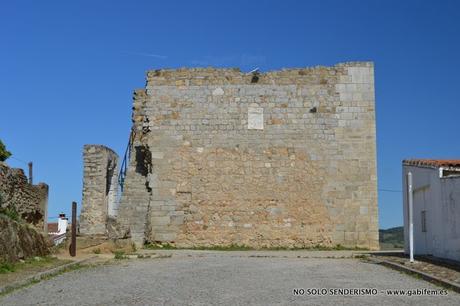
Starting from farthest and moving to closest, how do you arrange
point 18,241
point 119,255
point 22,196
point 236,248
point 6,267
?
point 236,248 → point 119,255 → point 22,196 → point 18,241 → point 6,267

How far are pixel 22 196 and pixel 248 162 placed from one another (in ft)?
28.0

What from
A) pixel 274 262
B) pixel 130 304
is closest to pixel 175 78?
pixel 274 262

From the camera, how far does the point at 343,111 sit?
21.2 meters

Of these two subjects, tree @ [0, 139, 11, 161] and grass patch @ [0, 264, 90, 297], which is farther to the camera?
tree @ [0, 139, 11, 161]

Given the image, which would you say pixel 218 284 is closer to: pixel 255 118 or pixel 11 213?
pixel 11 213

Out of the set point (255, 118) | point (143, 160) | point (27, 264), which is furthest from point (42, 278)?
point (255, 118)

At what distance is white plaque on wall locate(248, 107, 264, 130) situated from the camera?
2119 cm

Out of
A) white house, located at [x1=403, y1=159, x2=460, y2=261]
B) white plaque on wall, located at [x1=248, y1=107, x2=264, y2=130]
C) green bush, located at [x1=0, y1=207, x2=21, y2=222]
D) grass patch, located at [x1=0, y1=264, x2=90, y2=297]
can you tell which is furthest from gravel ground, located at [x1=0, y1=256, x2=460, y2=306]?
white plaque on wall, located at [x1=248, y1=107, x2=264, y2=130]

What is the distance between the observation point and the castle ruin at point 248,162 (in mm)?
20656

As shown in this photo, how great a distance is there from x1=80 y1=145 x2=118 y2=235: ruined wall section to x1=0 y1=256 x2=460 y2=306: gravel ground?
6.06m

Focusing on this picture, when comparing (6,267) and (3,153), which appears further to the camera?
(3,153)

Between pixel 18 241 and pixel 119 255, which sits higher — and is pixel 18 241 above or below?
above

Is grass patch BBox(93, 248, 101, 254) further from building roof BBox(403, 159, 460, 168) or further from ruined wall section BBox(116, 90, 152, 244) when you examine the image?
building roof BBox(403, 159, 460, 168)

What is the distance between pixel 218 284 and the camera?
404 inches
